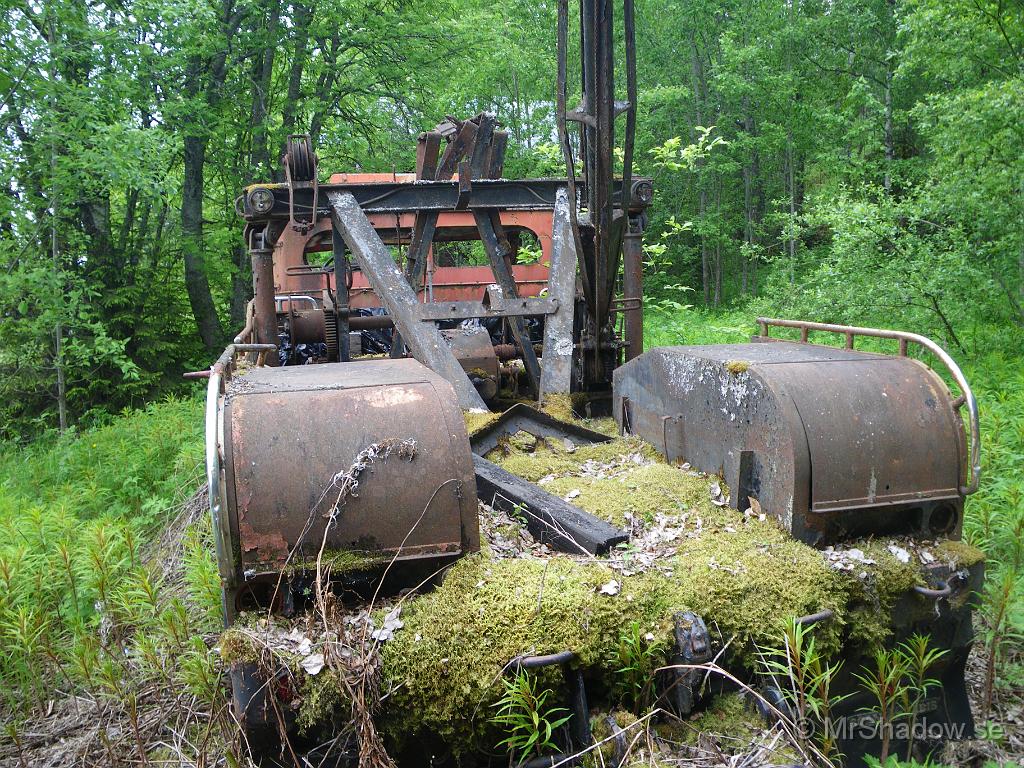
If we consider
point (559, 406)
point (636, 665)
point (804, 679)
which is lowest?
point (804, 679)

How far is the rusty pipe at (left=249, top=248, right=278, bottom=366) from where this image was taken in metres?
5.80

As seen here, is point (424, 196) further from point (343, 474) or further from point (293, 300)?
point (343, 474)

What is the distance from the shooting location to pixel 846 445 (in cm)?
314

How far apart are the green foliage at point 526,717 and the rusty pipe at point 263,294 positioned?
13.6 ft

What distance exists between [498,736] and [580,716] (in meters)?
0.28

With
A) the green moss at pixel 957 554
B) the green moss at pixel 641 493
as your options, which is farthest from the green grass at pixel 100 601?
the green moss at pixel 957 554

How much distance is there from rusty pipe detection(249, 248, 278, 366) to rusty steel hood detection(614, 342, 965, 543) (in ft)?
12.1

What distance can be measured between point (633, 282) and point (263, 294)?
2851mm

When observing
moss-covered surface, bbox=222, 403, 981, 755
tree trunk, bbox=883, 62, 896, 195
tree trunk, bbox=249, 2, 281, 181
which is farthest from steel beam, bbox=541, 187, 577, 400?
tree trunk, bbox=883, 62, 896, 195

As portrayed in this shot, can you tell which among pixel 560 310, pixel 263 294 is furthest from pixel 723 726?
pixel 263 294

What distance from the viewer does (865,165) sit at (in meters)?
18.1

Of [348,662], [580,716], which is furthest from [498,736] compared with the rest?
[348,662]

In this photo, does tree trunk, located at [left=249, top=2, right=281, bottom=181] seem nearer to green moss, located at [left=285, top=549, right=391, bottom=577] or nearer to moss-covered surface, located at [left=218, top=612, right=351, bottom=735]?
green moss, located at [left=285, top=549, right=391, bottom=577]

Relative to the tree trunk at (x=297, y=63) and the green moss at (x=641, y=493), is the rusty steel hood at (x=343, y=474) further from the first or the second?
the tree trunk at (x=297, y=63)
